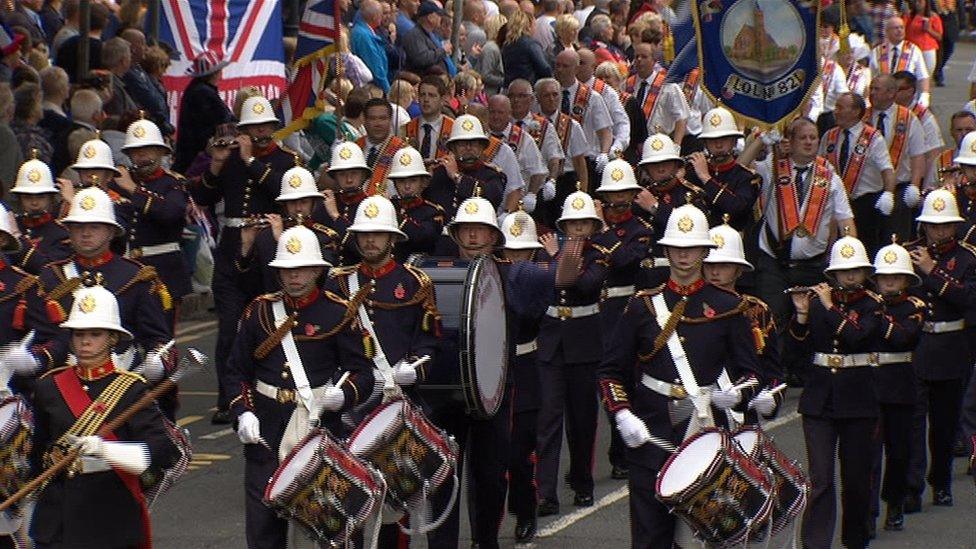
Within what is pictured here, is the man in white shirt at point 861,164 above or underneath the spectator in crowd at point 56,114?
underneath

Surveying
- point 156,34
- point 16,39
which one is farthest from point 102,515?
point 156,34

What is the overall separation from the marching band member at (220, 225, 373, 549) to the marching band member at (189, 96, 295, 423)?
417 centimetres

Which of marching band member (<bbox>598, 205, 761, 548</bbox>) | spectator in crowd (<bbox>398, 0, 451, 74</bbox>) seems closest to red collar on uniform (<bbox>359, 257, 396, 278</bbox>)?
marching band member (<bbox>598, 205, 761, 548</bbox>)

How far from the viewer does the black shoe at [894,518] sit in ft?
46.9

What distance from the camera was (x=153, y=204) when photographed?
614 inches

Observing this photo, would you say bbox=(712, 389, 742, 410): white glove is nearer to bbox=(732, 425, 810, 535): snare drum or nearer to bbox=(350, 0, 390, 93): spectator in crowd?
bbox=(732, 425, 810, 535): snare drum

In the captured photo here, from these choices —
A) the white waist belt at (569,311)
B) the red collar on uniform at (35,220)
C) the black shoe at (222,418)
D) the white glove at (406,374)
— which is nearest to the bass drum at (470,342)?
the white glove at (406,374)

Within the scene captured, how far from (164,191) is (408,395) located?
3817mm

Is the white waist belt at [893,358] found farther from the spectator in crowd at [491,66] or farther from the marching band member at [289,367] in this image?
the spectator in crowd at [491,66]

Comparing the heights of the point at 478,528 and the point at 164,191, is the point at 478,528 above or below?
below

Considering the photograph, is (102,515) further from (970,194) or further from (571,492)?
(970,194)

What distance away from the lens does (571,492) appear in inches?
587

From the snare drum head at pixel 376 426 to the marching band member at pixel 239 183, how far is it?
4.26 meters

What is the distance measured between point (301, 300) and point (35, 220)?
3.37 meters
